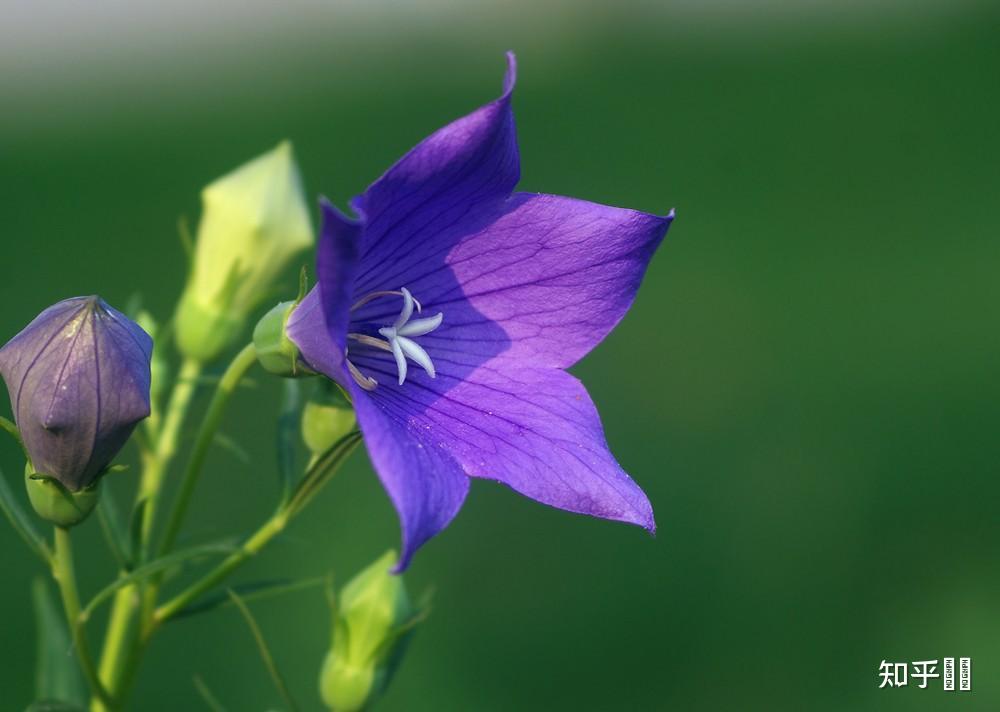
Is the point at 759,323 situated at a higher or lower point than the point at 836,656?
higher

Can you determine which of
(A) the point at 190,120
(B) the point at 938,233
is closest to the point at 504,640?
(B) the point at 938,233

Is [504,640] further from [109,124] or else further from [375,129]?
[109,124]

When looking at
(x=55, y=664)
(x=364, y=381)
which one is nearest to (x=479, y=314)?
(x=364, y=381)

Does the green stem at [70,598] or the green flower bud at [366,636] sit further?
the green flower bud at [366,636]

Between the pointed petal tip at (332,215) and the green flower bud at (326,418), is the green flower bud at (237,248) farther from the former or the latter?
the pointed petal tip at (332,215)

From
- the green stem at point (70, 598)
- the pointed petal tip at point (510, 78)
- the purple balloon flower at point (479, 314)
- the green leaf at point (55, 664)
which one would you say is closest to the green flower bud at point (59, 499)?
the green stem at point (70, 598)

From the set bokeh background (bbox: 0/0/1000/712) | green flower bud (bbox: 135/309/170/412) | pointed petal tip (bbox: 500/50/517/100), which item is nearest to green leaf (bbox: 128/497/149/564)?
green flower bud (bbox: 135/309/170/412)

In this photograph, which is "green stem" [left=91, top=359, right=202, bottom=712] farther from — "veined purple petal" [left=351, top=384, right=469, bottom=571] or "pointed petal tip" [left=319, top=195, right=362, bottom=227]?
"pointed petal tip" [left=319, top=195, right=362, bottom=227]
